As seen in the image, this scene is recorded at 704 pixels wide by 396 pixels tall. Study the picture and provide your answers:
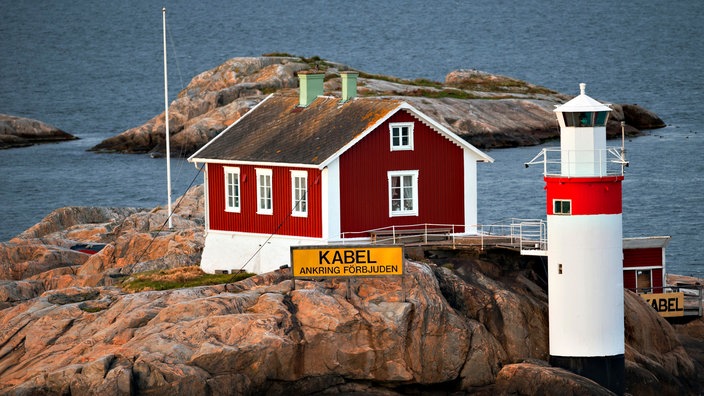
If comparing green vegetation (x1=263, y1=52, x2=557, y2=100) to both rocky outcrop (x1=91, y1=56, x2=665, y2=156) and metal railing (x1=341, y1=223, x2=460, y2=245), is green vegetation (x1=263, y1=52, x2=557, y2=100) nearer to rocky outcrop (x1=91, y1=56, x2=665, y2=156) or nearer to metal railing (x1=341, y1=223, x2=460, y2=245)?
rocky outcrop (x1=91, y1=56, x2=665, y2=156)

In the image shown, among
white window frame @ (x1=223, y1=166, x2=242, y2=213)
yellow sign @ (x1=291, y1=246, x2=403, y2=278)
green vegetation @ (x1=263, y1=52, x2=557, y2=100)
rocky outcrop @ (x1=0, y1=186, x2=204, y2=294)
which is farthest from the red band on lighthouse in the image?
green vegetation @ (x1=263, y1=52, x2=557, y2=100)

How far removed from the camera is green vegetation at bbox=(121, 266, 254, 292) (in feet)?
135

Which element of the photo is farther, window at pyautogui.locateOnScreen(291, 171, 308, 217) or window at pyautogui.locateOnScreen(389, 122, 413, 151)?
window at pyautogui.locateOnScreen(389, 122, 413, 151)

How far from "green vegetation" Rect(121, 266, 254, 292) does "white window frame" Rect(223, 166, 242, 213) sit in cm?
196

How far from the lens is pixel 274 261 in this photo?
42.5 metres

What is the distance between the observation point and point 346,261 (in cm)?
3838

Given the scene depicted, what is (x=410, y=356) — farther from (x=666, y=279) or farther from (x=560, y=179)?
(x=666, y=279)

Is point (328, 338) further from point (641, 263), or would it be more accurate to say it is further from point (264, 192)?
point (641, 263)

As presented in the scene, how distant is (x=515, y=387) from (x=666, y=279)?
12241 millimetres

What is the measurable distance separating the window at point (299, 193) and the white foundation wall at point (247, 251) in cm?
70

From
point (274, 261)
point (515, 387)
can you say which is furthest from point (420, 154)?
point (515, 387)

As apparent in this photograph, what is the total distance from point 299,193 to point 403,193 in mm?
2747

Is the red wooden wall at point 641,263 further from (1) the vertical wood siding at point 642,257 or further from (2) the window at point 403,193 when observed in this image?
(2) the window at point 403,193

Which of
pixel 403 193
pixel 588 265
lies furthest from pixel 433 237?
pixel 588 265
